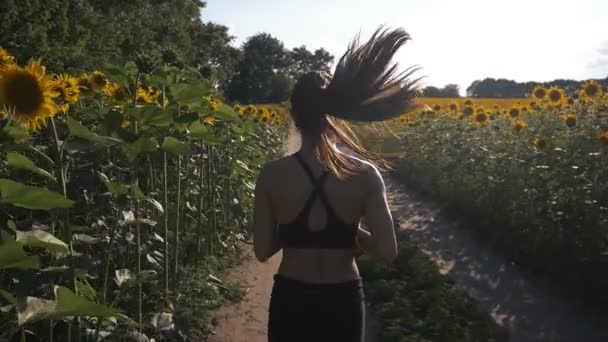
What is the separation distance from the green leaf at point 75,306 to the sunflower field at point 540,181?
172 cm

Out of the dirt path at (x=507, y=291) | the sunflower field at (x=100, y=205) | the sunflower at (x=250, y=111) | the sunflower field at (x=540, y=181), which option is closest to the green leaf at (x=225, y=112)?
the sunflower field at (x=100, y=205)

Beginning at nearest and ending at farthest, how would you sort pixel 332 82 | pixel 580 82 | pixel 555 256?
pixel 332 82 < pixel 555 256 < pixel 580 82

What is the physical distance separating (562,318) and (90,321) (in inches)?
156

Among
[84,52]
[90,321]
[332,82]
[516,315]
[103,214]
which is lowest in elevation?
[516,315]

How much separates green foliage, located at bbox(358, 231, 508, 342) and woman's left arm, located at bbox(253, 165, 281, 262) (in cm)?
261

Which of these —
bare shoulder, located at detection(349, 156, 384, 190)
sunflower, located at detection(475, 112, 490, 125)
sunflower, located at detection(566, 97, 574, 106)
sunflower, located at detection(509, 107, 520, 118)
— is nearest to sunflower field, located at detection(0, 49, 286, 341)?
bare shoulder, located at detection(349, 156, 384, 190)

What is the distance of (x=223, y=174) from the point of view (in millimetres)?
7480

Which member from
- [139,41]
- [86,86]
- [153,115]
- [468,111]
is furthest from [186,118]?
[139,41]

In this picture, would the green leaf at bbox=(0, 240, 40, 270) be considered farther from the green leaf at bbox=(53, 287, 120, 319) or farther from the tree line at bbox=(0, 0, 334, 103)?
the tree line at bbox=(0, 0, 334, 103)

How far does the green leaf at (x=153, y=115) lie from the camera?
3074 millimetres

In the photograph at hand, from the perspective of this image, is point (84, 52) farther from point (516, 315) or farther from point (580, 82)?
point (516, 315)

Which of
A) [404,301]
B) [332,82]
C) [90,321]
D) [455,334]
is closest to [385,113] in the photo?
[332,82]

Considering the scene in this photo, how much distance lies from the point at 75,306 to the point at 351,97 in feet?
4.45

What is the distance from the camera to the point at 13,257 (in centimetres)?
140
